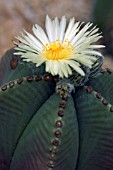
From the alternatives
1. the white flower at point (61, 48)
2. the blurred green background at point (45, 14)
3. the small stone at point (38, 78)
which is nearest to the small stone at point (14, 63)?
the white flower at point (61, 48)

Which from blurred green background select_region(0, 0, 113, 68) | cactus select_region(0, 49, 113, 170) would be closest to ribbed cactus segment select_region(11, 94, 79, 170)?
cactus select_region(0, 49, 113, 170)

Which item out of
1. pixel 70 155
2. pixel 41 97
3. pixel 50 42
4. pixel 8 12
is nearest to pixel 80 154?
pixel 70 155

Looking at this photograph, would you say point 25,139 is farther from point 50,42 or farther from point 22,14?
point 22,14

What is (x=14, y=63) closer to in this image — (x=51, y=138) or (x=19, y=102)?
(x=19, y=102)

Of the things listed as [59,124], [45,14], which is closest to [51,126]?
[59,124]

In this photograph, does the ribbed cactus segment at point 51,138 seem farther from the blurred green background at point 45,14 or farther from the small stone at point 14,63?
the blurred green background at point 45,14

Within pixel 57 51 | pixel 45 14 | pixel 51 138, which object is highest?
pixel 45 14
